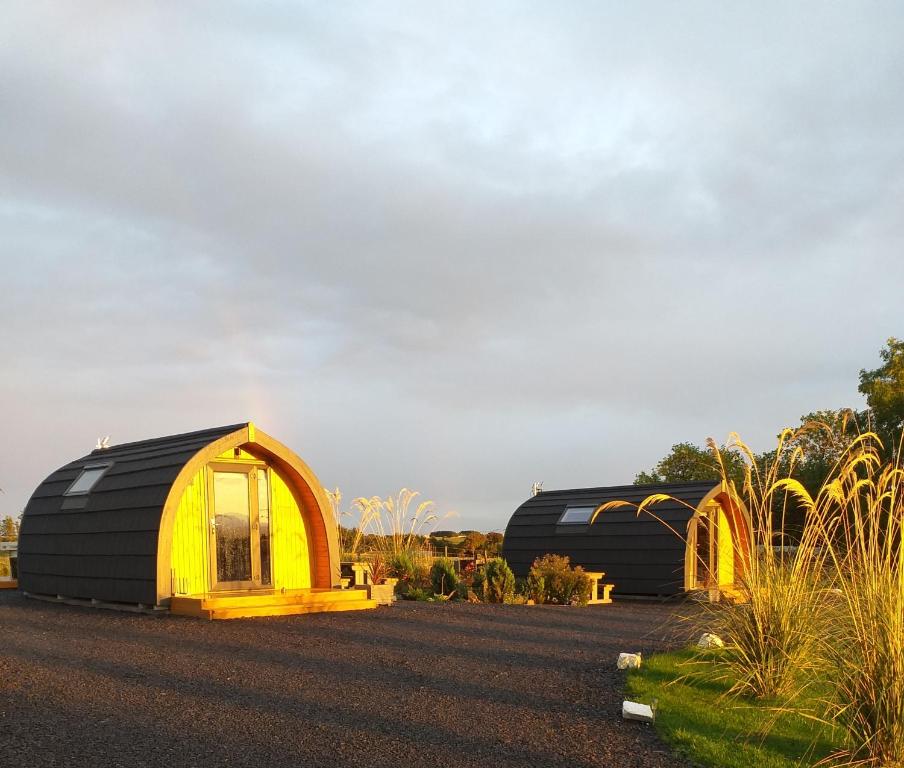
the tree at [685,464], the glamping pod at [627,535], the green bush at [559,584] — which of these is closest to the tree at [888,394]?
the tree at [685,464]

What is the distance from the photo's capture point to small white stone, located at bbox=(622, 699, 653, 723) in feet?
20.3

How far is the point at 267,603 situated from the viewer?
12.1 m

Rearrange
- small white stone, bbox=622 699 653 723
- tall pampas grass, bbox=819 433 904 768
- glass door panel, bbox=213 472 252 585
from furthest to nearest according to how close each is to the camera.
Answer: glass door panel, bbox=213 472 252 585
small white stone, bbox=622 699 653 723
tall pampas grass, bbox=819 433 904 768

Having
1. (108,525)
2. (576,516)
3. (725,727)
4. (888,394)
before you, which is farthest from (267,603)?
(888,394)

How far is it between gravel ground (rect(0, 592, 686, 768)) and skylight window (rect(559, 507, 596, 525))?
8.35 m

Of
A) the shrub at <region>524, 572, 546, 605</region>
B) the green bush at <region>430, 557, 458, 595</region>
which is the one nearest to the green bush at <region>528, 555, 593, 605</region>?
the shrub at <region>524, 572, 546, 605</region>

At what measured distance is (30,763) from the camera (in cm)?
501

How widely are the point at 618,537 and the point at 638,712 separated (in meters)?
13.0

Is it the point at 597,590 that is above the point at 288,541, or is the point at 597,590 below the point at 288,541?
below

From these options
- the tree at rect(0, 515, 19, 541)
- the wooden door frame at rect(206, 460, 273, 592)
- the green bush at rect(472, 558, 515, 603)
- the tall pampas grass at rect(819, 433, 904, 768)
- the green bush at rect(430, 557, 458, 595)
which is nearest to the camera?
the tall pampas grass at rect(819, 433, 904, 768)

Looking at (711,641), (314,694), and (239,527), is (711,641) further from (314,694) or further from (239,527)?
(239,527)

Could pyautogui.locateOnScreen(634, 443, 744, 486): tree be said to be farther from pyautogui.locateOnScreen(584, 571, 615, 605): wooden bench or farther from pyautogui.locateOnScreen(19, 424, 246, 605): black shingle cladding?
pyautogui.locateOnScreen(19, 424, 246, 605): black shingle cladding

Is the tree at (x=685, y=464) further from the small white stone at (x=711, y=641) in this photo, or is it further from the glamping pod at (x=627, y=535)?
the small white stone at (x=711, y=641)

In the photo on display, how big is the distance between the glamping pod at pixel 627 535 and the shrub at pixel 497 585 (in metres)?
3.04
